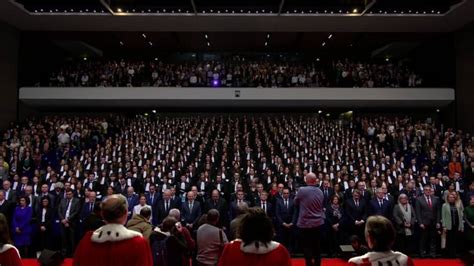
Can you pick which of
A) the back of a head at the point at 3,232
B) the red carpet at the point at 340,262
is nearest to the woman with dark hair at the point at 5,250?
the back of a head at the point at 3,232

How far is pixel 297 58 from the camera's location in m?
29.5

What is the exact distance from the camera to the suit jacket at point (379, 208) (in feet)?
34.6

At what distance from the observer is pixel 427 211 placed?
35.4 feet

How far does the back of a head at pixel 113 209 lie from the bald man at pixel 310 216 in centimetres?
391

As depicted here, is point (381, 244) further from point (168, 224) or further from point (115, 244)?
point (168, 224)

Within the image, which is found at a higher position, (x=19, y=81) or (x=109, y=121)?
(x=19, y=81)

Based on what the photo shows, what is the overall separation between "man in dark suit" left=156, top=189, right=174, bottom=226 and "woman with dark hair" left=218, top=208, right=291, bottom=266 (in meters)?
8.11

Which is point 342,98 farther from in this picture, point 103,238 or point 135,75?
point 103,238

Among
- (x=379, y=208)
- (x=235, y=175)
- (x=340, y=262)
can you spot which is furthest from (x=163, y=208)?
(x=379, y=208)

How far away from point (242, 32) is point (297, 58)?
6.85m

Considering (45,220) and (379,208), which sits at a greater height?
(379,208)

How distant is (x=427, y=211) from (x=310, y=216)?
531cm

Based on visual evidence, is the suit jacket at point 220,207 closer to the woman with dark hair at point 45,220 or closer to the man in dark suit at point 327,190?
the man in dark suit at point 327,190

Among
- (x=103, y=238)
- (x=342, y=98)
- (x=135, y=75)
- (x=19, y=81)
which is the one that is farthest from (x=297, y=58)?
(x=103, y=238)
